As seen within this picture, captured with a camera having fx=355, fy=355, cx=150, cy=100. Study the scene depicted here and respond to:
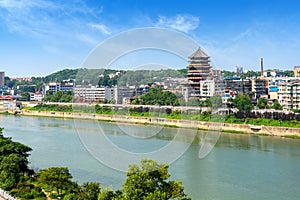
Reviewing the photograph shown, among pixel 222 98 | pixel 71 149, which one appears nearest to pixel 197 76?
pixel 222 98

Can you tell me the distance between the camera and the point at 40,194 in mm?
3703

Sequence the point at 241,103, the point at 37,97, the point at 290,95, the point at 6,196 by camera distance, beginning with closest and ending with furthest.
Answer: the point at 6,196, the point at 241,103, the point at 290,95, the point at 37,97

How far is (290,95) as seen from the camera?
1227 centimetres

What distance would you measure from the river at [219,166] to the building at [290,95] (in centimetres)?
391

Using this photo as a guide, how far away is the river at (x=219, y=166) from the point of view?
14.6 ft

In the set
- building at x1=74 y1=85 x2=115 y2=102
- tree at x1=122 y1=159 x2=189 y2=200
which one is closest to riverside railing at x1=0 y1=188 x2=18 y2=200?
building at x1=74 y1=85 x2=115 y2=102

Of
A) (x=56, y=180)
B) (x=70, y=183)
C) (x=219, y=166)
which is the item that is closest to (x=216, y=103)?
(x=219, y=166)

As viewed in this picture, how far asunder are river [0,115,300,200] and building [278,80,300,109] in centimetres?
391

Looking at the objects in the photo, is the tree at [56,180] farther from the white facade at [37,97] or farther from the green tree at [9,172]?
the white facade at [37,97]

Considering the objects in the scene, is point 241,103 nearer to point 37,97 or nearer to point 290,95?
point 290,95

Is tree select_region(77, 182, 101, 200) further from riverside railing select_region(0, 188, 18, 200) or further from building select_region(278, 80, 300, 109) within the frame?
building select_region(278, 80, 300, 109)

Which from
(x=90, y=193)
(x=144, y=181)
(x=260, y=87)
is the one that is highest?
(x=260, y=87)

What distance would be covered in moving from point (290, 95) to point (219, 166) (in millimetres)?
7650

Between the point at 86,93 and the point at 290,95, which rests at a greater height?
the point at 290,95
